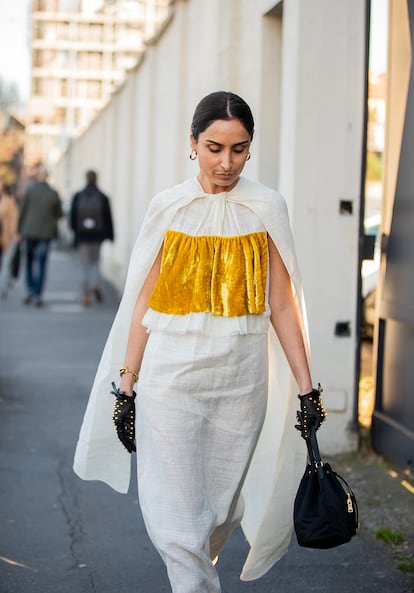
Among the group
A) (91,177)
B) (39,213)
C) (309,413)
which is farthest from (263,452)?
(91,177)

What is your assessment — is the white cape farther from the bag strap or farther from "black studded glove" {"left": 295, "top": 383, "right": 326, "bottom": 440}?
the bag strap

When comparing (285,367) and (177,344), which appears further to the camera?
(285,367)

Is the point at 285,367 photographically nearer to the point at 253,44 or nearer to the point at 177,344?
the point at 177,344

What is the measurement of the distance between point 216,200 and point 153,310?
43cm

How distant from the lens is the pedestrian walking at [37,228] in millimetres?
15875

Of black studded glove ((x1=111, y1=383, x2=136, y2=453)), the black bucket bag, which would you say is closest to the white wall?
black studded glove ((x1=111, y1=383, x2=136, y2=453))

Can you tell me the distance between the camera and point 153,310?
353 cm

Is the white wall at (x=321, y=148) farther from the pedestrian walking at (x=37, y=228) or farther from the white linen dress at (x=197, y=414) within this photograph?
the pedestrian walking at (x=37, y=228)

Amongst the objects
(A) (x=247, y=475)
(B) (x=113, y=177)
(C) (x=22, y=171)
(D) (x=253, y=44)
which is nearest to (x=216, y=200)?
(A) (x=247, y=475)

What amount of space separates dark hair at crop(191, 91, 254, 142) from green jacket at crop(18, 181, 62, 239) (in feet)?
41.9

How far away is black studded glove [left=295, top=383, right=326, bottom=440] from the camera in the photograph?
3.48 metres

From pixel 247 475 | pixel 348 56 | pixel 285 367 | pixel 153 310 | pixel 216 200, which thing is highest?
pixel 348 56

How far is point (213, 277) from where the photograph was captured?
11.3 ft

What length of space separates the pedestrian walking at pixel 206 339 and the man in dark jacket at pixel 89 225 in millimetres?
12426
